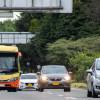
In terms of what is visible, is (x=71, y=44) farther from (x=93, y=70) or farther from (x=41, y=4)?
(x=93, y=70)

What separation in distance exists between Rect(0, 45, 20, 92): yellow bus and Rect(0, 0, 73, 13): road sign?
241 inches

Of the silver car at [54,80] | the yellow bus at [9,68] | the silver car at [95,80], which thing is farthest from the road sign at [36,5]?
the silver car at [95,80]

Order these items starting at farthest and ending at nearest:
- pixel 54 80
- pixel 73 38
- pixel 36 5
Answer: pixel 73 38, pixel 36 5, pixel 54 80

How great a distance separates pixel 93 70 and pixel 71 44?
41.7 meters

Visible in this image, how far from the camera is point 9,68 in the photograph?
121ft

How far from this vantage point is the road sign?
42.8m

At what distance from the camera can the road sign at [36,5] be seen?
4275 centimetres

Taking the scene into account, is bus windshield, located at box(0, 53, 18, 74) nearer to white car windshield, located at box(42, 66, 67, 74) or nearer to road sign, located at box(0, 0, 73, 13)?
white car windshield, located at box(42, 66, 67, 74)

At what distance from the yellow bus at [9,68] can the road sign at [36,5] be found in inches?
241

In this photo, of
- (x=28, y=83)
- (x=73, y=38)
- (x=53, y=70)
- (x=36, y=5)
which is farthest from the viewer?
Answer: (x=73, y=38)

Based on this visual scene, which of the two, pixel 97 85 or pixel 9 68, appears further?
pixel 9 68

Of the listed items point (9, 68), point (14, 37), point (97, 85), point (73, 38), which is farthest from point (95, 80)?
point (14, 37)

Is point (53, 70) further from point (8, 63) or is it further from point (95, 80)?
point (95, 80)

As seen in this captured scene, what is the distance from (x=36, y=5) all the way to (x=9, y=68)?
7660mm
